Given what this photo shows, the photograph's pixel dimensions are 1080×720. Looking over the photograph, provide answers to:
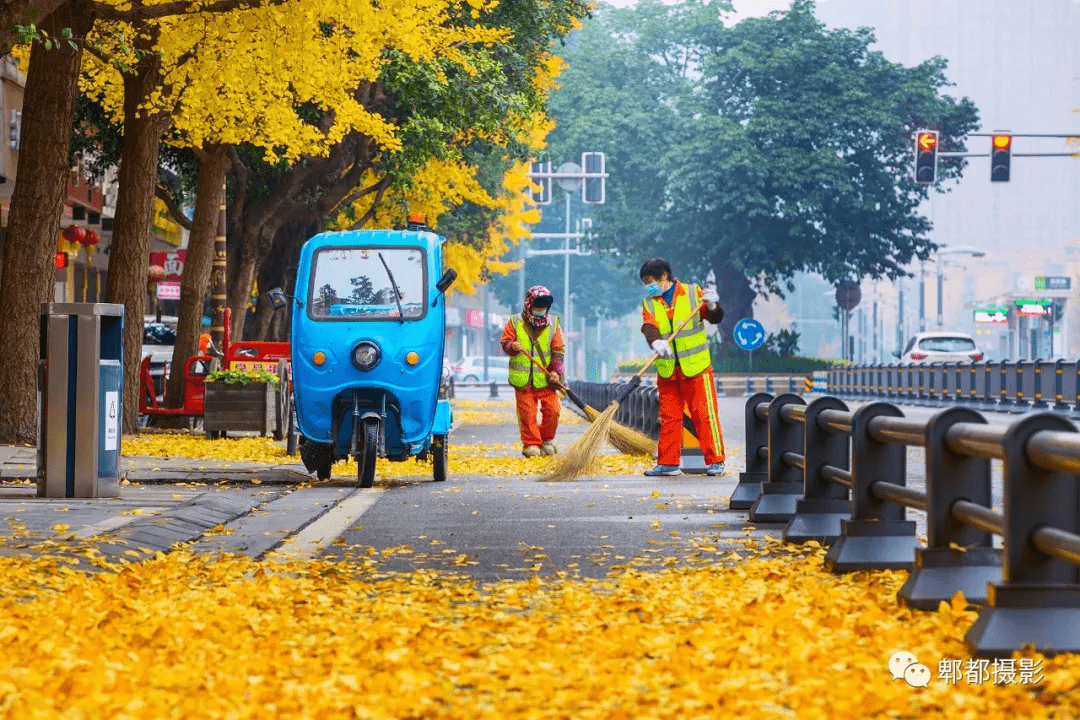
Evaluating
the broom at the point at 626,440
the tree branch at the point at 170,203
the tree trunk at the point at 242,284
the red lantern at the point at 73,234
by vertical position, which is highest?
the tree branch at the point at 170,203

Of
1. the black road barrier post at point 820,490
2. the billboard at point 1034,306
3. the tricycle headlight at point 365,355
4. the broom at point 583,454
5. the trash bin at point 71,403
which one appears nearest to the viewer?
the black road barrier post at point 820,490

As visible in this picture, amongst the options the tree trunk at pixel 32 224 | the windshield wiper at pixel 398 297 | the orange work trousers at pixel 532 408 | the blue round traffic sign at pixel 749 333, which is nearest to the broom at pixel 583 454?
the windshield wiper at pixel 398 297

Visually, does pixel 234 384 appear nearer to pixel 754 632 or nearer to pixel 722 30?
pixel 754 632

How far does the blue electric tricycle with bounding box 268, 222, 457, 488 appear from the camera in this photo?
14.7m

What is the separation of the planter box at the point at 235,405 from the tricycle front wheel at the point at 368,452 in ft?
24.7

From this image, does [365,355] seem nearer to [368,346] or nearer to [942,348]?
[368,346]

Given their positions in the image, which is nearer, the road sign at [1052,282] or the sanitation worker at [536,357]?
the sanitation worker at [536,357]

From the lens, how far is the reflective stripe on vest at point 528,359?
62.6ft

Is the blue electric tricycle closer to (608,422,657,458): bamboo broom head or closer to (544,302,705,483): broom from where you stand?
(544,302,705,483): broom

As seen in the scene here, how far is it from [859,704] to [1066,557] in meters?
1.06

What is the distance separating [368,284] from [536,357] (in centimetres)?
434

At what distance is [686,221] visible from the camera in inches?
2532

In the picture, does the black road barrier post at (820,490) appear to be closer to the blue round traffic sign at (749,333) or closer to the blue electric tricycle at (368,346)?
the blue electric tricycle at (368,346)

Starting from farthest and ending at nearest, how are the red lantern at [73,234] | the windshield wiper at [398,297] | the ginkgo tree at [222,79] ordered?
1. the red lantern at [73,234]
2. the ginkgo tree at [222,79]
3. the windshield wiper at [398,297]
